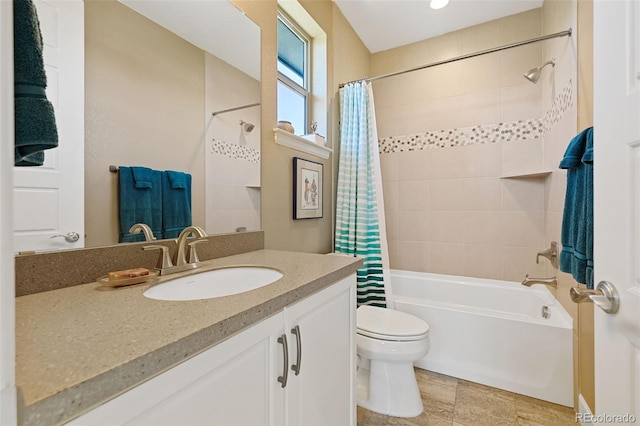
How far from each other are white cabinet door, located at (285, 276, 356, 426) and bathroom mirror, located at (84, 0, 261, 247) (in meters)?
0.65

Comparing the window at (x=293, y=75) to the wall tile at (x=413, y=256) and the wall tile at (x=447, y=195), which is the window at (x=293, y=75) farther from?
the wall tile at (x=413, y=256)

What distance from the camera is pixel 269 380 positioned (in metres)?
0.73

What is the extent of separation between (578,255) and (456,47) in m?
2.22

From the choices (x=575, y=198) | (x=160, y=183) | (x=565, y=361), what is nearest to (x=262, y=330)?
(x=160, y=183)

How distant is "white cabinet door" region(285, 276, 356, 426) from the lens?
83cm

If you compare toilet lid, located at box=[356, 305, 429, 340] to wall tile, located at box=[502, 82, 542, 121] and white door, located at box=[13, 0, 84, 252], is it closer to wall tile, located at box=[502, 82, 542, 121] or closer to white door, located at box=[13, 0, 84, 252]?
white door, located at box=[13, 0, 84, 252]

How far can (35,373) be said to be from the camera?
39 cm

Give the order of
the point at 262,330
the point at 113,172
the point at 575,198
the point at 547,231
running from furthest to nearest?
the point at 547,231
the point at 575,198
the point at 113,172
the point at 262,330

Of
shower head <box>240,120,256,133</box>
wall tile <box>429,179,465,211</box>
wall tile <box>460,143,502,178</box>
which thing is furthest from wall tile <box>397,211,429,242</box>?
shower head <box>240,120,256,133</box>

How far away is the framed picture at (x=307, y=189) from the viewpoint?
1862mm

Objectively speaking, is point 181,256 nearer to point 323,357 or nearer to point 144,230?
point 144,230

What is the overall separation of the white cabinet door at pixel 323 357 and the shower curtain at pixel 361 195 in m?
0.97

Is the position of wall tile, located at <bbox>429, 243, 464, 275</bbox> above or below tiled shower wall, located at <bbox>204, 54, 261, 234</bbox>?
below

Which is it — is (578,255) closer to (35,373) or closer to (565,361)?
(565,361)
